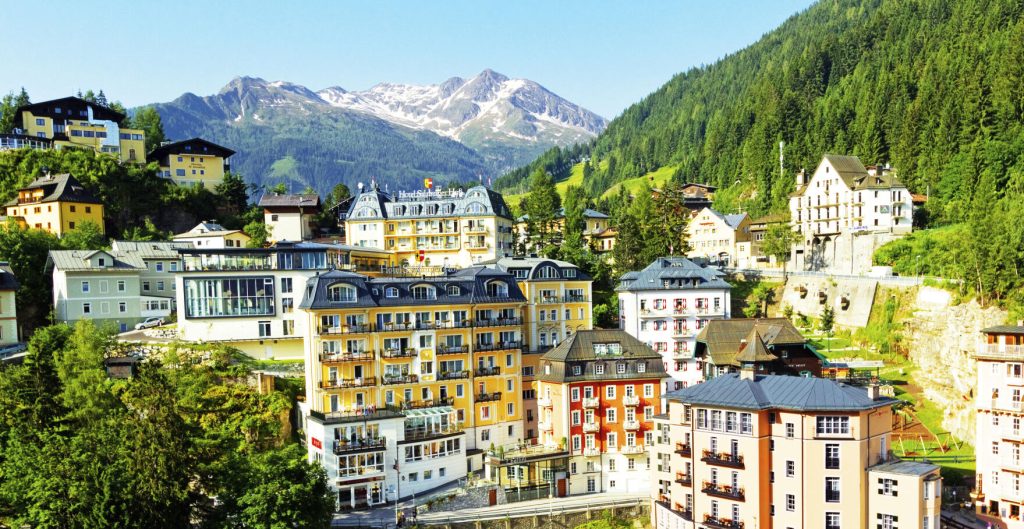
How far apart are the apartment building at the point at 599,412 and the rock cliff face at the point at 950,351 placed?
23.6 meters

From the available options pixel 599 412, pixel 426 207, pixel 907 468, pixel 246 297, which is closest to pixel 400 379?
pixel 599 412

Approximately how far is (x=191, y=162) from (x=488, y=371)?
66.0m

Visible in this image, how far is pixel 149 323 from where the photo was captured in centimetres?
7438

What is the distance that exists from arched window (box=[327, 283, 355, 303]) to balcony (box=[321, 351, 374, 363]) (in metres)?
3.88

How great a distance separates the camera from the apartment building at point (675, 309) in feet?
237

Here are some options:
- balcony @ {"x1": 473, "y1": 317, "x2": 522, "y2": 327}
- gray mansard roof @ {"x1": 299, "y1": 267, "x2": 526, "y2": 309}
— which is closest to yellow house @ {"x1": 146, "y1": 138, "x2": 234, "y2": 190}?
gray mansard roof @ {"x1": 299, "y1": 267, "x2": 526, "y2": 309}

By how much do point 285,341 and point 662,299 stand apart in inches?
1301

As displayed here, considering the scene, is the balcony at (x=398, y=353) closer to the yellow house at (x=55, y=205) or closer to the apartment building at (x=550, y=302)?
the apartment building at (x=550, y=302)

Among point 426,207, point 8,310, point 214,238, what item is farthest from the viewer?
point 426,207

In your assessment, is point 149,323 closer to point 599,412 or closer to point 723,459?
point 599,412

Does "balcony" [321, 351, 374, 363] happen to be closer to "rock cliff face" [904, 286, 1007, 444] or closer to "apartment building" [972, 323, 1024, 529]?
"apartment building" [972, 323, 1024, 529]

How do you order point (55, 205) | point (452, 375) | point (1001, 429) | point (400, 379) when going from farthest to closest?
point (55, 205) < point (452, 375) < point (400, 379) < point (1001, 429)

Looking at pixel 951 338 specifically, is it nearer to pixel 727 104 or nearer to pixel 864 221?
pixel 864 221

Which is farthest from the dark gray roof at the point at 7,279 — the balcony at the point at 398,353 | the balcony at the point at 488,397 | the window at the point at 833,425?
the window at the point at 833,425
